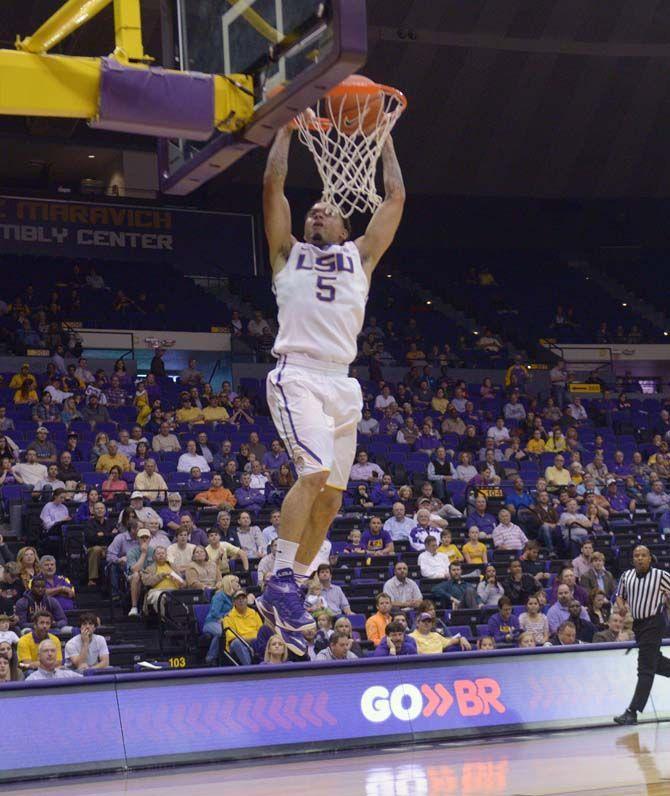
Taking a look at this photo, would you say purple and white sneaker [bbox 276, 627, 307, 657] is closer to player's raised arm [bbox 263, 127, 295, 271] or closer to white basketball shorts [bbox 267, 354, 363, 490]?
white basketball shorts [bbox 267, 354, 363, 490]

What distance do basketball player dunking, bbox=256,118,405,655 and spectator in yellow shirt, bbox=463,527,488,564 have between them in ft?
34.2

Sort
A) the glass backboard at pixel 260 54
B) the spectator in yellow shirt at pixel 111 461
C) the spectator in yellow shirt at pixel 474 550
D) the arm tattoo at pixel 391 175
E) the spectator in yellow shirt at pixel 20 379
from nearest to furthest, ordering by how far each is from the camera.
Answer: the glass backboard at pixel 260 54, the arm tattoo at pixel 391 175, the spectator in yellow shirt at pixel 474 550, the spectator in yellow shirt at pixel 111 461, the spectator in yellow shirt at pixel 20 379

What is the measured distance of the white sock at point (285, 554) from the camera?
23.8 feet

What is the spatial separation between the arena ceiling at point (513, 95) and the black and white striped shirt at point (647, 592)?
1728 centimetres

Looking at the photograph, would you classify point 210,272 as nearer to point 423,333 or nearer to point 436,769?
point 423,333

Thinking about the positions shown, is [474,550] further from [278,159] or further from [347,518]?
[278,159]

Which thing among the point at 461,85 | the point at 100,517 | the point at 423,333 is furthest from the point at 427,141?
the point at 100,517

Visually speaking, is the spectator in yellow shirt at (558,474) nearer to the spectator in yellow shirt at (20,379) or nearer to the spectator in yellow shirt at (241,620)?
the spectator in yellow shirt at (20,379)

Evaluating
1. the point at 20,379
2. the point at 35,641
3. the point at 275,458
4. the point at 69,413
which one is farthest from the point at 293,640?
the point at 20,379

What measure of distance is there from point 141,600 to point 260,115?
938cm

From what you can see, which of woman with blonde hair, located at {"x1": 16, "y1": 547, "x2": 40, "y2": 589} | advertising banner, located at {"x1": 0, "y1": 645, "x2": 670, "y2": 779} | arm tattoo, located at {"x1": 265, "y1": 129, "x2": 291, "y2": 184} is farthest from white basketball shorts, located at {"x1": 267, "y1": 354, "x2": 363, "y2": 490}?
woman with blonde hair, located at {"x1": 16, "y1": 547, "x2": 40, "y2": 589}

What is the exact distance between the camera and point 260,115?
6.98m

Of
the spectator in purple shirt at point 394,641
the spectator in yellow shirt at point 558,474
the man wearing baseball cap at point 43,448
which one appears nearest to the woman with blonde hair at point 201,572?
the spectator in purple shirt at point 394,641

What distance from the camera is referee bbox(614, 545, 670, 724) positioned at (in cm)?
1060
